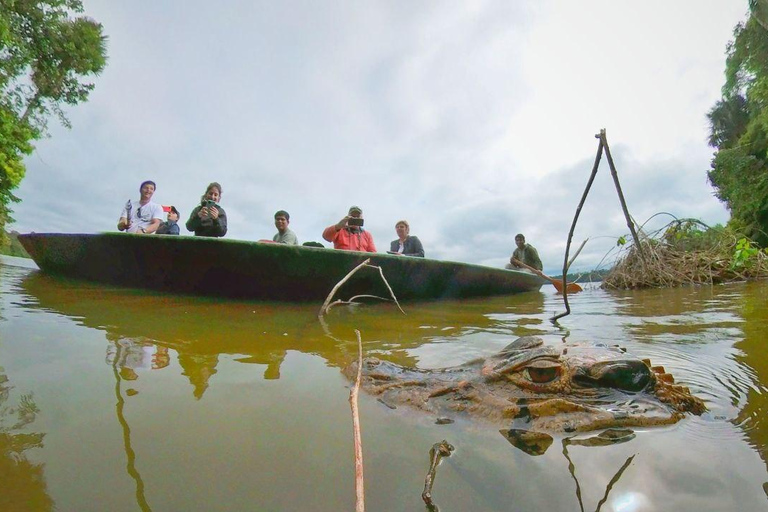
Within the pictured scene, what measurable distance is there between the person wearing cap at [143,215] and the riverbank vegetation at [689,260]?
960 centimetres

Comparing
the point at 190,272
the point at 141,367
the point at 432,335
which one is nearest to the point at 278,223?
the point at 190,272

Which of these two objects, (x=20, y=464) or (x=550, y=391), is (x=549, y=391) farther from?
(x=20, y=464)

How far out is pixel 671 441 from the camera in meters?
1.18

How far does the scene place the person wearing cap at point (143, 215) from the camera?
611 cm

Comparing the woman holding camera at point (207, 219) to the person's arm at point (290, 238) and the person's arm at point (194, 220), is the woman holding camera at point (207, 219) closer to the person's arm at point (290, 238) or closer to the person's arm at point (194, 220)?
the person's arm at point (194, 220)

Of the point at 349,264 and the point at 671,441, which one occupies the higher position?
the point at 349,264

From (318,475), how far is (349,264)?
3339 millimetres

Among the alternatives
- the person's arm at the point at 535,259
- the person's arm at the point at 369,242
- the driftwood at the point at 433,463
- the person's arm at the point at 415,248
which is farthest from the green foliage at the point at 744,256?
the driftwood at the point at 433,463

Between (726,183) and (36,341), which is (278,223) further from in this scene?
(726,183)

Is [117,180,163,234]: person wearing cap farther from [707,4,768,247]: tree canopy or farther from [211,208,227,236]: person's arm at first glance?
[707,4,768,247]: tree canopy

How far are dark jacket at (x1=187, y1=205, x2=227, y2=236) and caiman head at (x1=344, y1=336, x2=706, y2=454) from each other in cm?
451

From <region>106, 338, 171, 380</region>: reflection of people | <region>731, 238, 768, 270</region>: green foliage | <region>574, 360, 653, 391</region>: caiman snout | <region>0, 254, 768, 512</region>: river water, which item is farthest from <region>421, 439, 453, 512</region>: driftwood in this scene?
<region>731, 238, 768, 270</region>: green foliage

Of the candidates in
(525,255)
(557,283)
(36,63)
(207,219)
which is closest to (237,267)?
(207,219)

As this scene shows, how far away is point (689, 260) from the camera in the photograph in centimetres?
898
